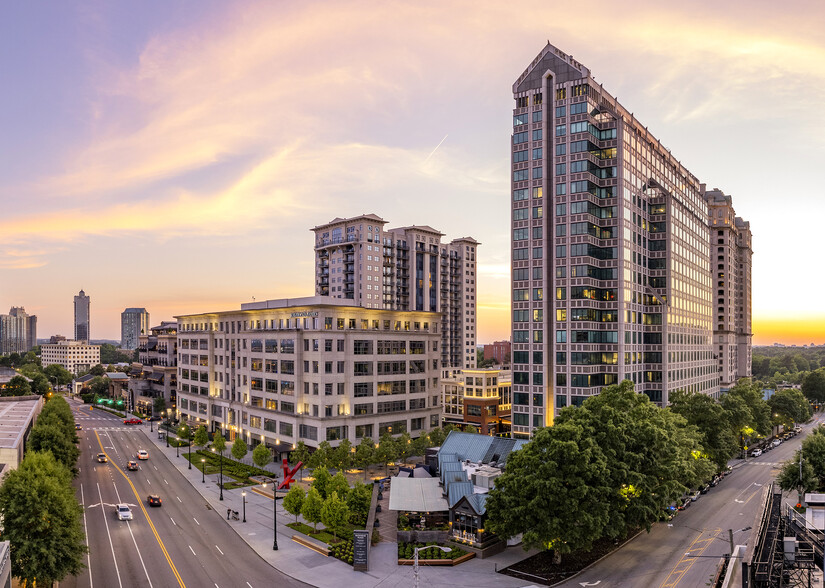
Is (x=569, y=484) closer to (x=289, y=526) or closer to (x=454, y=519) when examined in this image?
(x=454, y=519)

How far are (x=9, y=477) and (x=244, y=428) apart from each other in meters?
74.6

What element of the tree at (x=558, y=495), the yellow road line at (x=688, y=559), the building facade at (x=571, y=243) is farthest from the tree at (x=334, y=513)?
the building facade at (x=571, y=243)

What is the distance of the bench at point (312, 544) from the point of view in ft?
194

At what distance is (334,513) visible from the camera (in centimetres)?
6016

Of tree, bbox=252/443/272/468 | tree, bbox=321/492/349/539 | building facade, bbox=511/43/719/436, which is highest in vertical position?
building facade, bbox=511/43/719/436

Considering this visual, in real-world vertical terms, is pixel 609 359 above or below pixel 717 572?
above

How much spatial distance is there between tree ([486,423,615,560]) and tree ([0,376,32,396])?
174218mm

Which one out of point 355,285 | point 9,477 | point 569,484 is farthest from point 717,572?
point 355,285

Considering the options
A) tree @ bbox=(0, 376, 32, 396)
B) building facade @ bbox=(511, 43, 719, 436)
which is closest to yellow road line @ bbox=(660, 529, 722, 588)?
building facade @ bbox=(511, 43, 719, 436)

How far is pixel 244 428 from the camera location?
12088 cm

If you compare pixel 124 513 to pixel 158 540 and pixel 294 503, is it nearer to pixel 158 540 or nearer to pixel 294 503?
pixel 158 540

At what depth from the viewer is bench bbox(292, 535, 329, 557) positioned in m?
59.3

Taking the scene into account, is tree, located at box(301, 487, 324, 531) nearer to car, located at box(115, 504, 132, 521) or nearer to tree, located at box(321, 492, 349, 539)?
tree, located at box(321, 492, 349, 539)

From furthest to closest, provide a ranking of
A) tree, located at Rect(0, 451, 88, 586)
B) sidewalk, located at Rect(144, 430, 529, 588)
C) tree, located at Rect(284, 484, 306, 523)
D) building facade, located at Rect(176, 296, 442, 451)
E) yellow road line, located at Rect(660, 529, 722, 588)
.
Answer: building facade, located at Rect(176, 296, 442, 451), tree, located at Rect(284, 484, 306, 523), sidewalk, located at Rect(144, 430, 529, 588), yellow road line, located at Rect(660, 529, 722, 588), tree, located at Rect(0, 451, 88, 586)
